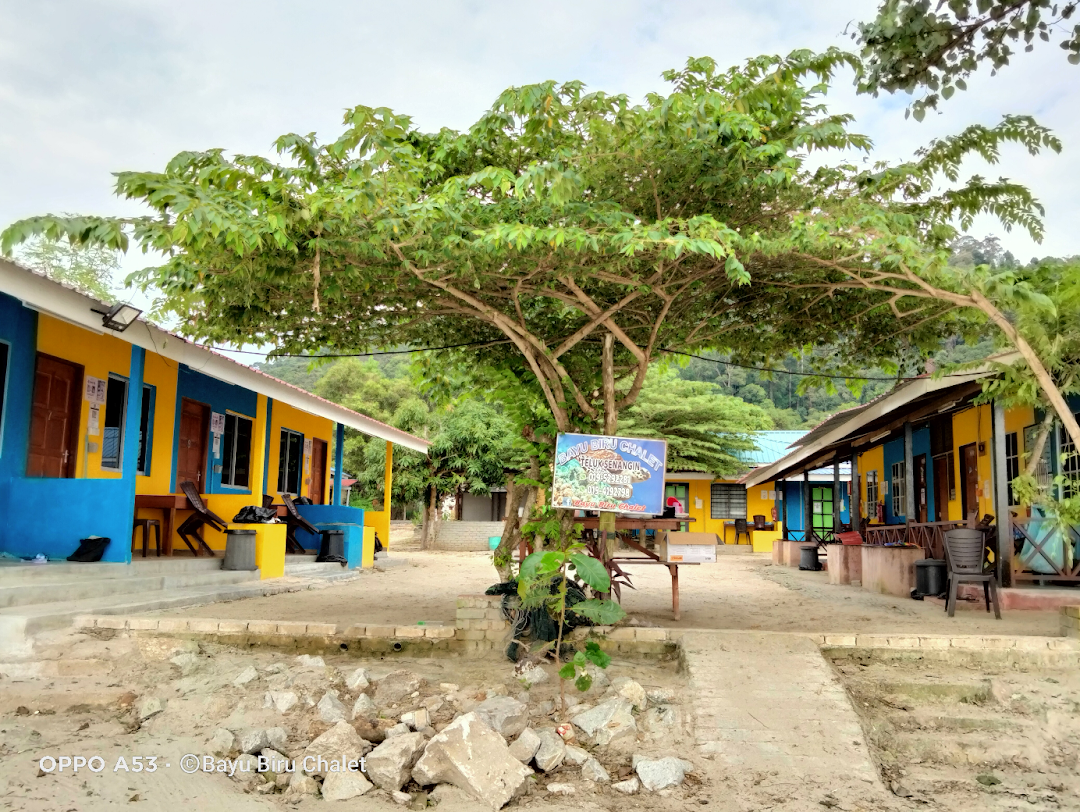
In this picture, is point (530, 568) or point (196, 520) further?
point (196, 520)

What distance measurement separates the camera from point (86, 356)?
33.8ft

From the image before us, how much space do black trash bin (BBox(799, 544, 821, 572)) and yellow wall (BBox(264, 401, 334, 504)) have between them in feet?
35.5

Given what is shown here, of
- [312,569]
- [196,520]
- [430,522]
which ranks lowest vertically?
[312,569]

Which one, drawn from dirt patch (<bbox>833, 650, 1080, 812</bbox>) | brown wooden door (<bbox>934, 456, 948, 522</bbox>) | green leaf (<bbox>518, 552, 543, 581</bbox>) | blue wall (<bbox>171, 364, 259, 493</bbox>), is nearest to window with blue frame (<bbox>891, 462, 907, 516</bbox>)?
brown wooden door (<bbox>934, 456, 948, 522</bbox>)

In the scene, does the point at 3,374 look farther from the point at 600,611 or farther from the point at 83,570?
the point at 600,611

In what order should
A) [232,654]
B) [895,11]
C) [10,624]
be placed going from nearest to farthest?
[895,11] → [10,624] → [232,654]

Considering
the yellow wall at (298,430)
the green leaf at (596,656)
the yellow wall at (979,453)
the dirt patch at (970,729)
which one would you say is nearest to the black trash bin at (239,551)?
the yellow wall at (298,430)

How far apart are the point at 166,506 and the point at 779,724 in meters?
8.61

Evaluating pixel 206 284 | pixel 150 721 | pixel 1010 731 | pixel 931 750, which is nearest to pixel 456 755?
pixel 150 721

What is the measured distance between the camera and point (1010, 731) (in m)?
5.57

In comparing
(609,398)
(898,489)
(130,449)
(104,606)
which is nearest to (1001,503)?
(609,398)

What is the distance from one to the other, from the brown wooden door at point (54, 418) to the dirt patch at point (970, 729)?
893cm

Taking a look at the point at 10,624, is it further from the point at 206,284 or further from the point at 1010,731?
the point at 1010,731

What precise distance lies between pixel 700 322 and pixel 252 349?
5.16 meters
